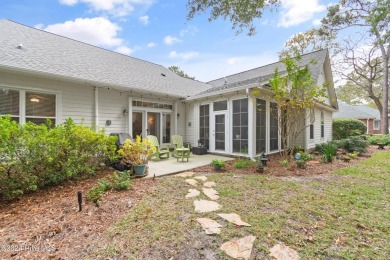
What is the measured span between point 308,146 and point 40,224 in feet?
38.1

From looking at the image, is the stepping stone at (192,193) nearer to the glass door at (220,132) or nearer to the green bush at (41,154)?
the green bush at (41,154)

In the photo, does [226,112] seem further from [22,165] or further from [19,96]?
[19,96]

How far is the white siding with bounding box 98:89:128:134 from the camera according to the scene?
287 inches

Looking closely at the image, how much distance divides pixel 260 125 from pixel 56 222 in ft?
22.8

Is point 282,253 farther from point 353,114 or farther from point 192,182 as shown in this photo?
point 353,114

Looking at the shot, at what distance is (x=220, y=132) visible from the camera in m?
8.29

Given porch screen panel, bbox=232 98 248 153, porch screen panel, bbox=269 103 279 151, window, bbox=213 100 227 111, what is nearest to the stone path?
porch screen panel, bbox=232 98 248 153

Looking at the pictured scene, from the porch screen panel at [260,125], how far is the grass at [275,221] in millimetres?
3163

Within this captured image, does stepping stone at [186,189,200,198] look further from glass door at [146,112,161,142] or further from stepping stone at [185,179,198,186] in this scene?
glass door at [146,112,161,142]

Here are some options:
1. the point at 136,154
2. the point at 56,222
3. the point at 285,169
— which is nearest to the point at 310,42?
the point at 285,169

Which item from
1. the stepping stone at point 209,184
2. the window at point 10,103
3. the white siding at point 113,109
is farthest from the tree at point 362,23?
the window at point 10,103

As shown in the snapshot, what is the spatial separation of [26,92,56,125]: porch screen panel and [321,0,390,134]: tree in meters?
20.5

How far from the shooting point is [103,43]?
12.7 m


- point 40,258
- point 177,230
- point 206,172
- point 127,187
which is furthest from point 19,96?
point 177,230
